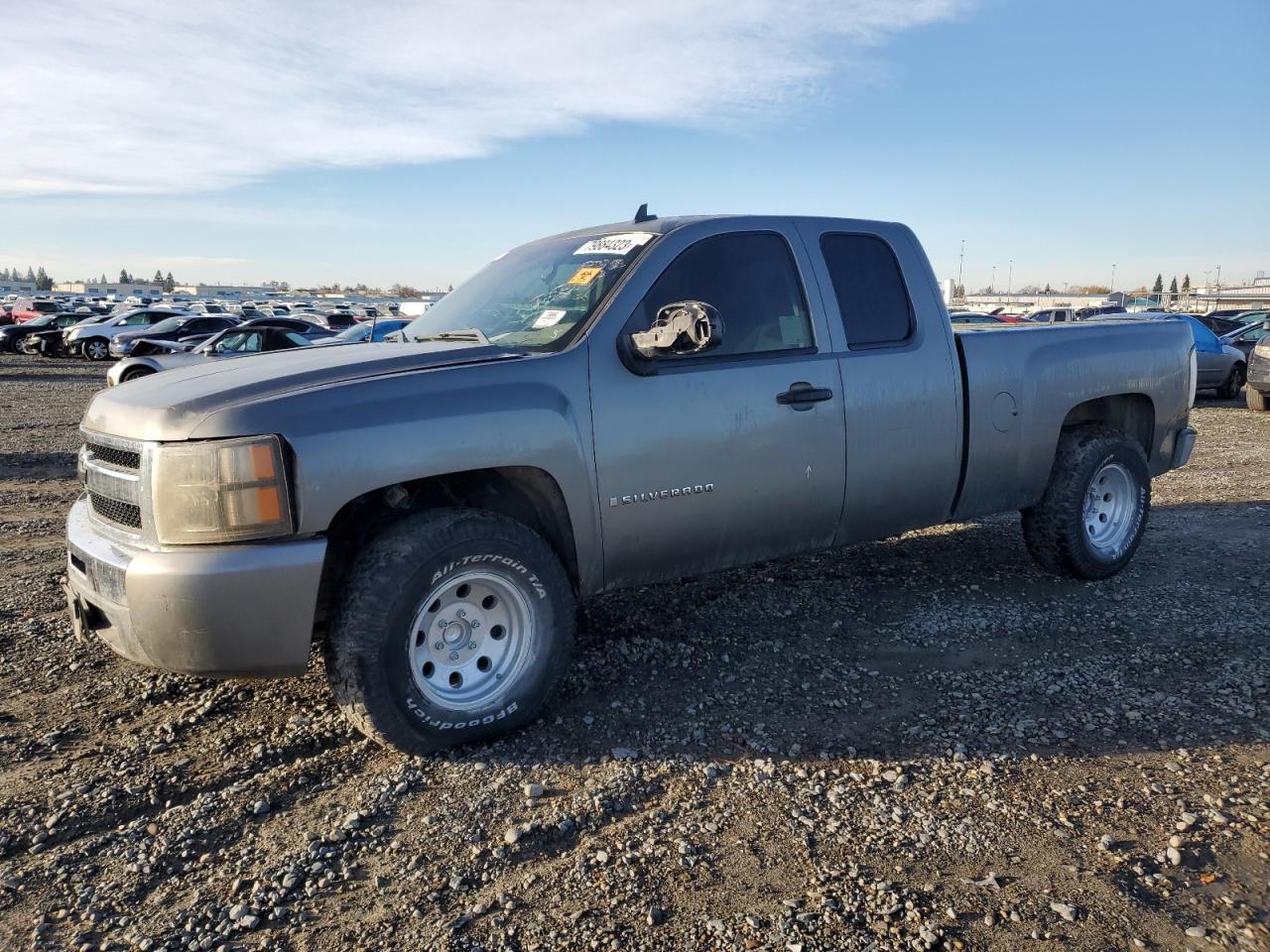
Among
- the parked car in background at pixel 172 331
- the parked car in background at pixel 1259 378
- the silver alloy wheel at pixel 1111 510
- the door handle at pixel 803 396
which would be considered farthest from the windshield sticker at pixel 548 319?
the parked car in background at pixel 172 331

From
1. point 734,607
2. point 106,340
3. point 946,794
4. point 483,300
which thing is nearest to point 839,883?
point 946,794

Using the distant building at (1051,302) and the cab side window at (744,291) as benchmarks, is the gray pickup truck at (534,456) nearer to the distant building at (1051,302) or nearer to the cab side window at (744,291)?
the cab side window at (744,291)

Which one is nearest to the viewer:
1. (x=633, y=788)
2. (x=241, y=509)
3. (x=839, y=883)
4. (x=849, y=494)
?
(x=839, y=883)

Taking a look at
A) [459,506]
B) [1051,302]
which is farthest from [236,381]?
[1051,302]

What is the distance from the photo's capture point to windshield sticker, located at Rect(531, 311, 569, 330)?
13.2ft

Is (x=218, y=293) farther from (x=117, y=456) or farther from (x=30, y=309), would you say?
(x=117, y=456)

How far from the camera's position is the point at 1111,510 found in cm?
587

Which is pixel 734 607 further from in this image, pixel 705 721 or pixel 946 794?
pixel 946 794

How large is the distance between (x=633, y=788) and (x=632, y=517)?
41.6 inches

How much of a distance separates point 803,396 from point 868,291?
2.76ft

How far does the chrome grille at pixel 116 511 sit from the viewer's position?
3.36m

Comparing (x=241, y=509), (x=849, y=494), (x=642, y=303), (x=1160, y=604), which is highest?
(x=642, y=303)

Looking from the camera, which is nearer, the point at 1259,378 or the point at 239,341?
the point at 1259,378

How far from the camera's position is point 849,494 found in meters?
4.50
